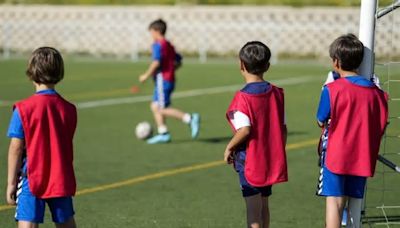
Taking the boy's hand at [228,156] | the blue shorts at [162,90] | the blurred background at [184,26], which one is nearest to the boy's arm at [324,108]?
the boy's hand at [228,156]

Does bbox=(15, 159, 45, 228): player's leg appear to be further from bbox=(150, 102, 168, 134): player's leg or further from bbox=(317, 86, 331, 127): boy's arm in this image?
bbox=(150, 102, 168, 134): player's leg

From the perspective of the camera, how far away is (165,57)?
14391mm

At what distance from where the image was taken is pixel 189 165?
12.1 metres

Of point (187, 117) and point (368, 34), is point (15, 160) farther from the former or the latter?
point (187, 117)

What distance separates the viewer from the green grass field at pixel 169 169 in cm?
907

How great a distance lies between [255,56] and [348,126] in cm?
86

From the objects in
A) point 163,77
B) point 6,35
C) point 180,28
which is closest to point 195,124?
point 163,77

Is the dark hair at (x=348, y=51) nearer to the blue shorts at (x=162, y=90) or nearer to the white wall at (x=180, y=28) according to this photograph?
the blue shorts at (x=162, y=90)

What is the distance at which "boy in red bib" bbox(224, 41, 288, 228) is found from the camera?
22.6 ft

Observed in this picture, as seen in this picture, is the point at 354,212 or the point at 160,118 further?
the point at 160,118

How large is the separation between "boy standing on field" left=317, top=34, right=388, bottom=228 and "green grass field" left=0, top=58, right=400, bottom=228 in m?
1.70

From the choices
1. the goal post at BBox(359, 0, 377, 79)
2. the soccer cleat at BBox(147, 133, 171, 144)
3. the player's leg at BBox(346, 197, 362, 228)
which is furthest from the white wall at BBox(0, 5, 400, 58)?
the player's leg at BBox(346, 197, 362, 228)

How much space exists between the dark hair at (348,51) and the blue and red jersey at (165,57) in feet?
24.3

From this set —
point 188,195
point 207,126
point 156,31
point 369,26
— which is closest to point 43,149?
point 369,26
